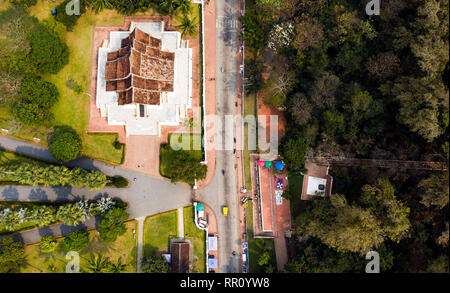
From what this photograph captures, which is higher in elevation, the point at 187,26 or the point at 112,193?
the point at 187,26

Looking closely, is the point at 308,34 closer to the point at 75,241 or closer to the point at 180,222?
the point at 180,222

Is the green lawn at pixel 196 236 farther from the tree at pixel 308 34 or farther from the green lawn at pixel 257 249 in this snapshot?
the tree at pixel 308 34

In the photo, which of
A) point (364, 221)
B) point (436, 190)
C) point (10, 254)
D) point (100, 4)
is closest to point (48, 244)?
point (10, 254)

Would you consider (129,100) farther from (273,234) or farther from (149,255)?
(273,234)

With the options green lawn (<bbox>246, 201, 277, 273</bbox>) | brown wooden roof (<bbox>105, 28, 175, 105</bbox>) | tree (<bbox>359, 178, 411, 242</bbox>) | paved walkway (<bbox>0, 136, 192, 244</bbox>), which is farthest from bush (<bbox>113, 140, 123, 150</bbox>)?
tree (<bbox>359, 178, 411, 242</bbox>)

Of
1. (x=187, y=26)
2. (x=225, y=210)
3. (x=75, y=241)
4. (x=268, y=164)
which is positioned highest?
(x=187, y=26)

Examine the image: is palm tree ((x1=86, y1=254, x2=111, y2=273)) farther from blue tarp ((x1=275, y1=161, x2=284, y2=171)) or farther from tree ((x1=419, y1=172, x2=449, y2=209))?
tree ((x1=419, y1=172, x2=449, y2=209))
